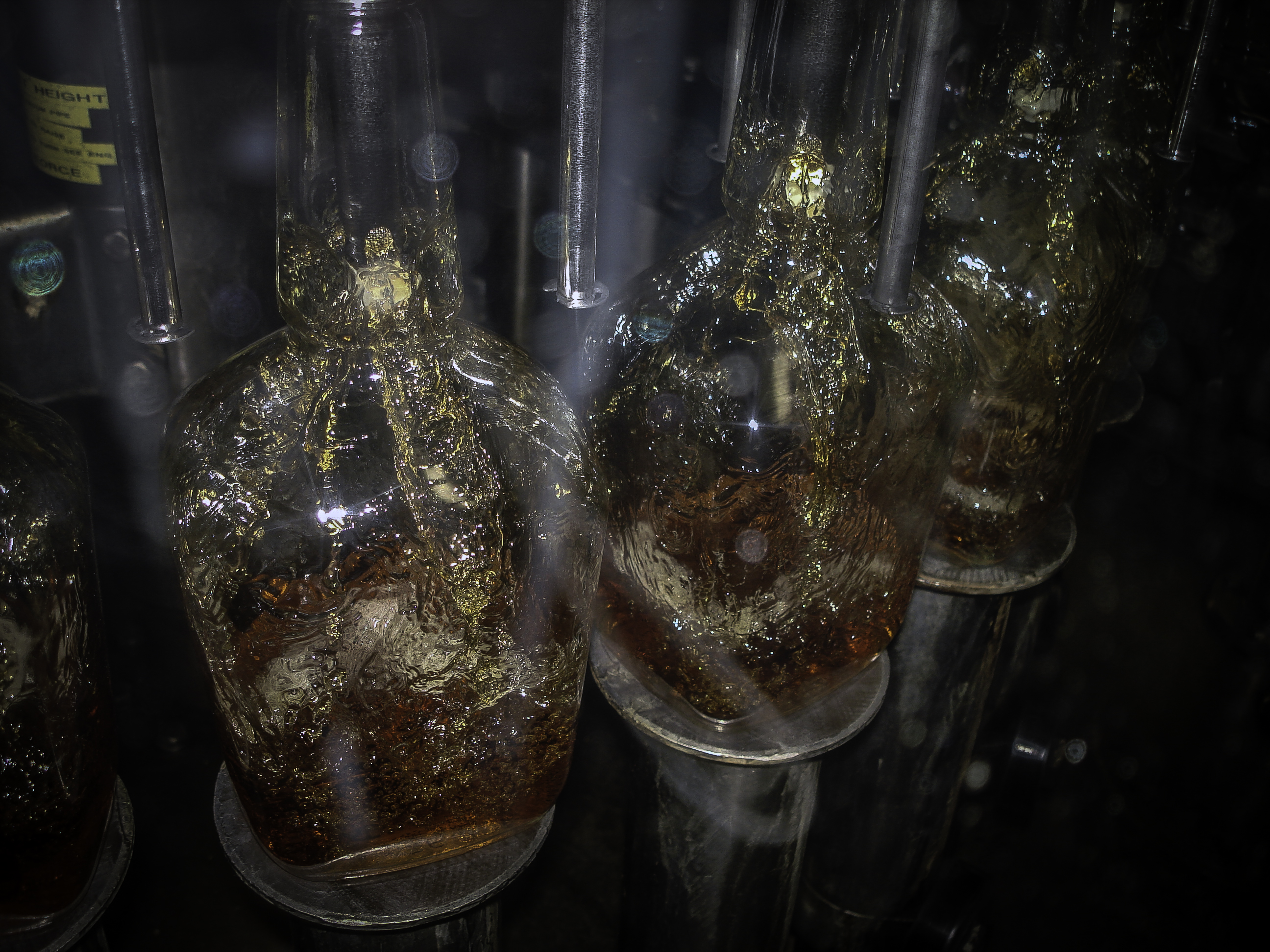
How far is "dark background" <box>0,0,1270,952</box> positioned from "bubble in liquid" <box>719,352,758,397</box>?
353 millimetres

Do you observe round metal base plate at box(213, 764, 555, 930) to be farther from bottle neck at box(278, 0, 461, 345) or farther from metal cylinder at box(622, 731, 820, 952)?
bottle neck at box(278, 0, 461, 345)

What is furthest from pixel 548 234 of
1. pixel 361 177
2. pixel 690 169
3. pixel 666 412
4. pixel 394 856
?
pixel 394 856

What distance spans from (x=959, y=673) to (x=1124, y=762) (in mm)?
804

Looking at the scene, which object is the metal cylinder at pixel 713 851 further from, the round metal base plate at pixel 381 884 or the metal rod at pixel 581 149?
the metal rod at pixel 581 149

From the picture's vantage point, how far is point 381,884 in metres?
0.71

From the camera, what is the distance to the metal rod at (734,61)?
31.8 inches

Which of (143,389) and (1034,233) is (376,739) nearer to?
(143,389)

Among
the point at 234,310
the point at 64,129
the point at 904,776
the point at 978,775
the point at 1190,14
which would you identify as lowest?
the point at 978,775

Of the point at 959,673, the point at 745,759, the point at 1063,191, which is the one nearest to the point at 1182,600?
the point at 959,673

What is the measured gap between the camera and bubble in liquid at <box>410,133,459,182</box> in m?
0.56

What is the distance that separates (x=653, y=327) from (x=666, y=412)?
0.07 m

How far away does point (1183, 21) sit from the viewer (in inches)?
38.8

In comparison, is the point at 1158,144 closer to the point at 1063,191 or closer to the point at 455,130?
the point at 1063,191

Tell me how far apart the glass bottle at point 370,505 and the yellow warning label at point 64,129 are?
31 centimetres
